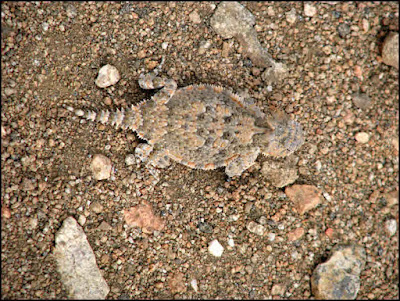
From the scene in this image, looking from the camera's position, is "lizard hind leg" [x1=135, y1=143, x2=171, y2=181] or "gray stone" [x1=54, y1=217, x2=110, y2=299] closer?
"gray stone" [x1=54, y1=217, x2=110, y2=299]

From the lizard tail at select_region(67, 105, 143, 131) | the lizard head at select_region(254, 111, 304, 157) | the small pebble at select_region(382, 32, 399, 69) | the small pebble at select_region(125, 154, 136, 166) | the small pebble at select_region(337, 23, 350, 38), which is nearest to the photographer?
the lizard tail at select_region(67, 105, 143, 131)

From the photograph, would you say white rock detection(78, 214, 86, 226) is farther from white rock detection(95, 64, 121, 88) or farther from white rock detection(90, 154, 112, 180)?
white rock detection(95, 64, 121, 88)

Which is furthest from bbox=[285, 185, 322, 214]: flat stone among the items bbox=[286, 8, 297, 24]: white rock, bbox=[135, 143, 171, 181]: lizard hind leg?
bbox=[286, 8, 297, 24]: white rock

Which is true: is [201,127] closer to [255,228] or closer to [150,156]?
[150,156]

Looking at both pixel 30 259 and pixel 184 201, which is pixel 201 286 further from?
pixel 30 259

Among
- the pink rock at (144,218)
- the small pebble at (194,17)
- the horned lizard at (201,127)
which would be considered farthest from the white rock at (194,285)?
the small pebble at (194,17)

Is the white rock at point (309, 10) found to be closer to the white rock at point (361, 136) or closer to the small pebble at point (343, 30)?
the small pebble at point (343, 30)

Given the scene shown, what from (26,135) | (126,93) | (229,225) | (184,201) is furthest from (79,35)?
(229,225)
